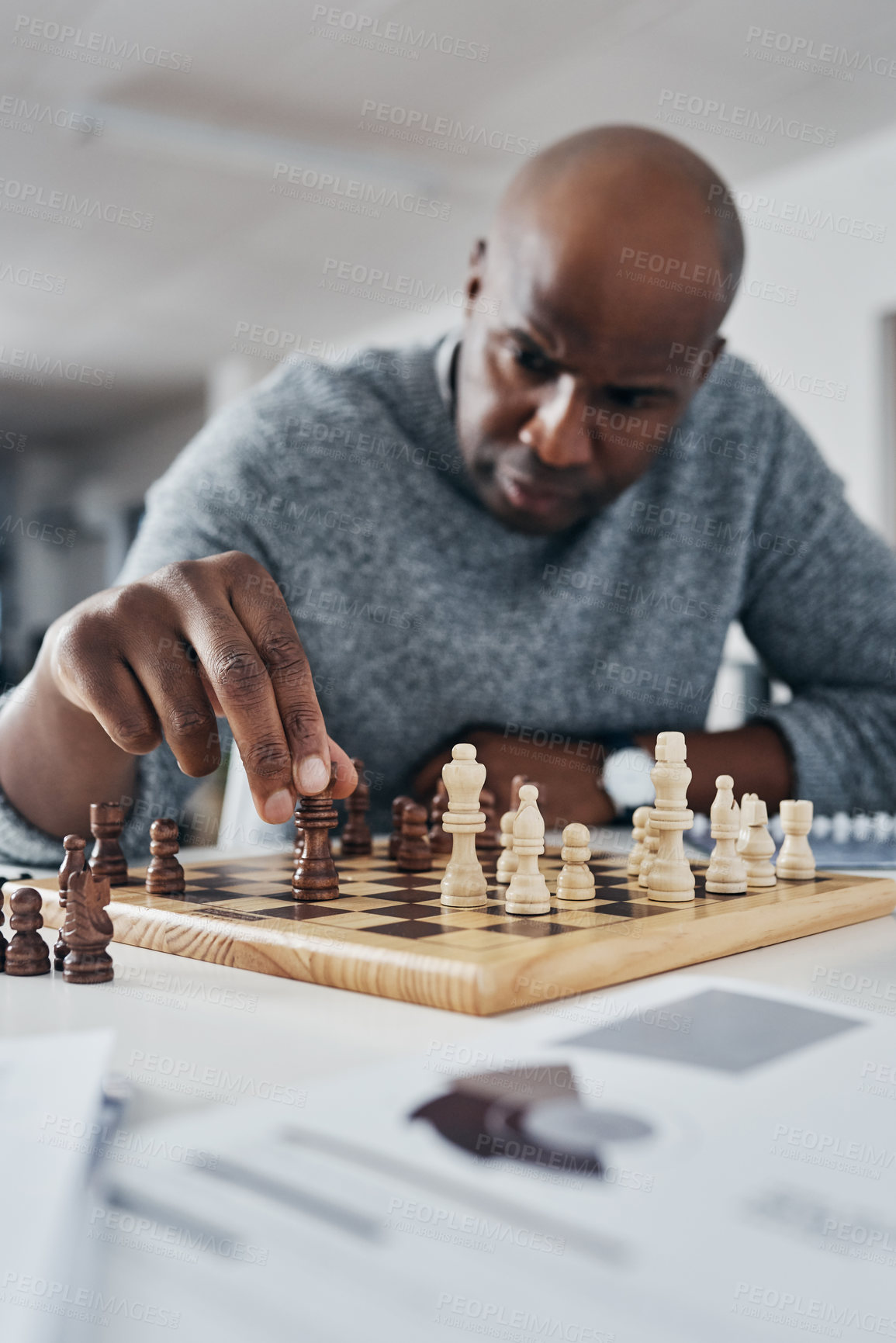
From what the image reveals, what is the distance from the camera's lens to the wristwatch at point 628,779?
6.64ft

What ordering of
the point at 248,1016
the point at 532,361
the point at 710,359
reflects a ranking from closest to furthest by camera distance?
the point at 248,1016, the point at 532,361, the point at 710,359

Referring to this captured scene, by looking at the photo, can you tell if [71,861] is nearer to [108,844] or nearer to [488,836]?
[108,844]

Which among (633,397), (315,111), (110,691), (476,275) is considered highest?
(315,111)

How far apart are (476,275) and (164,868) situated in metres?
1.40

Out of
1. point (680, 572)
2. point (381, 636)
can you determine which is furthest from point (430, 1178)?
point (680, 572)

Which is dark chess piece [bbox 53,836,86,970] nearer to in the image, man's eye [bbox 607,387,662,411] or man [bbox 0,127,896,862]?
man [bbox 0,127,896,862]

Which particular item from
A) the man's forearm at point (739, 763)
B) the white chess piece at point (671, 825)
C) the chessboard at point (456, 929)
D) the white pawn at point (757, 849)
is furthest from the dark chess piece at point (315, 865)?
the man's forearm at point (739, 763)

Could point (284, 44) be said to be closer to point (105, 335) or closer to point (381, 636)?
point (381, 636)

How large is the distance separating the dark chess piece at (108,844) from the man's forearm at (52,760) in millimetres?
242

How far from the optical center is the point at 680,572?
2.50 m

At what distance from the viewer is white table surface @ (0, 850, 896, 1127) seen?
75 cm

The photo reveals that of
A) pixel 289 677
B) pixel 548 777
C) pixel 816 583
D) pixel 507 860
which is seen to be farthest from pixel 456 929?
pixel 816 583

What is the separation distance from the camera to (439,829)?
166 centimetres

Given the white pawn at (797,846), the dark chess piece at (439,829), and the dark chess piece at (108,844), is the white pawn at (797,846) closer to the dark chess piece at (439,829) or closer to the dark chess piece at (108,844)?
the dark chess piece at (439,829)
